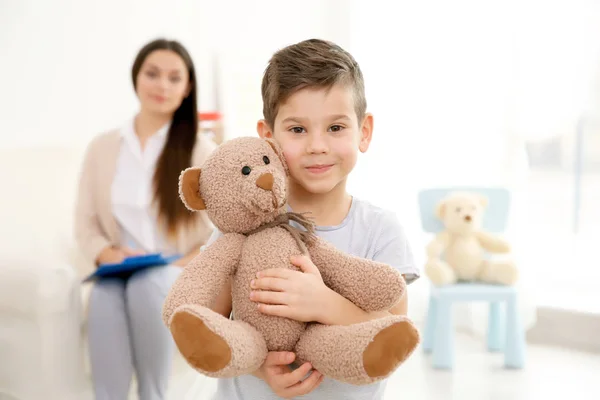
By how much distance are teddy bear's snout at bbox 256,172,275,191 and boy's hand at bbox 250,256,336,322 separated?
4.1 inches

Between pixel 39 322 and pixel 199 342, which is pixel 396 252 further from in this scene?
pixel 39 322

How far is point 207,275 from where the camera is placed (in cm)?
Result: 77

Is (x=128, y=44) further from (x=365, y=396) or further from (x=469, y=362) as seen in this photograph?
(x=365, y=396)

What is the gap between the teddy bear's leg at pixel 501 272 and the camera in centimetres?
242

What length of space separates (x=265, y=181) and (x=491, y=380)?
185cm

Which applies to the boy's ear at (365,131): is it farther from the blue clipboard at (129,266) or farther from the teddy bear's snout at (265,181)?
the blue clipboard at (129,266)

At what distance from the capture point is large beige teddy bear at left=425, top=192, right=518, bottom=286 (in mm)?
2461

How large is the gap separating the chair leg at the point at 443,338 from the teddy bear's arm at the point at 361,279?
1.66 metres

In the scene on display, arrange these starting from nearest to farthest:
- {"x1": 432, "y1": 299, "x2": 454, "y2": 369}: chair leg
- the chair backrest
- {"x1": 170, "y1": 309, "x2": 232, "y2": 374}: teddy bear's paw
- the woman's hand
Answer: {"x1": 170, "y1": 309, "x2": 232, "y2": 374}: teddy bear's paw, the woman's hand, {"x1": 432, "y1": 299, "x2": 454, "y2": 369}: chair leg, the chair backrest

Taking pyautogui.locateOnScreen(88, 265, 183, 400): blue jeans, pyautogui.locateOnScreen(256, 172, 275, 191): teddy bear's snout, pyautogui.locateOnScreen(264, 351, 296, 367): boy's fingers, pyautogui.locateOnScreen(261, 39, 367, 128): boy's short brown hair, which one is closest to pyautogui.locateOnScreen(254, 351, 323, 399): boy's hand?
pyautogui.locateOnScreen(264, 351, 296, 367): boy's fingers

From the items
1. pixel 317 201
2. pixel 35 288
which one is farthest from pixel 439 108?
pixel 317 201

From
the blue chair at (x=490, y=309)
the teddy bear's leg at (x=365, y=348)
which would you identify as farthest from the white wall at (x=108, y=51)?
the teddy bear's leg at (x=365, y=348)

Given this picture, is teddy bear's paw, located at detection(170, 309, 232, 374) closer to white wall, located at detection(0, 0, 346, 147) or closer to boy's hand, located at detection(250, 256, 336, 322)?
boy's hand, located at detection(250, 256, 336, 322)

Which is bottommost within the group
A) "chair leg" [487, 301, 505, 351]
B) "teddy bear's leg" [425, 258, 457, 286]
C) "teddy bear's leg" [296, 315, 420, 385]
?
"chair leg" [487, 301, 505, 351]
